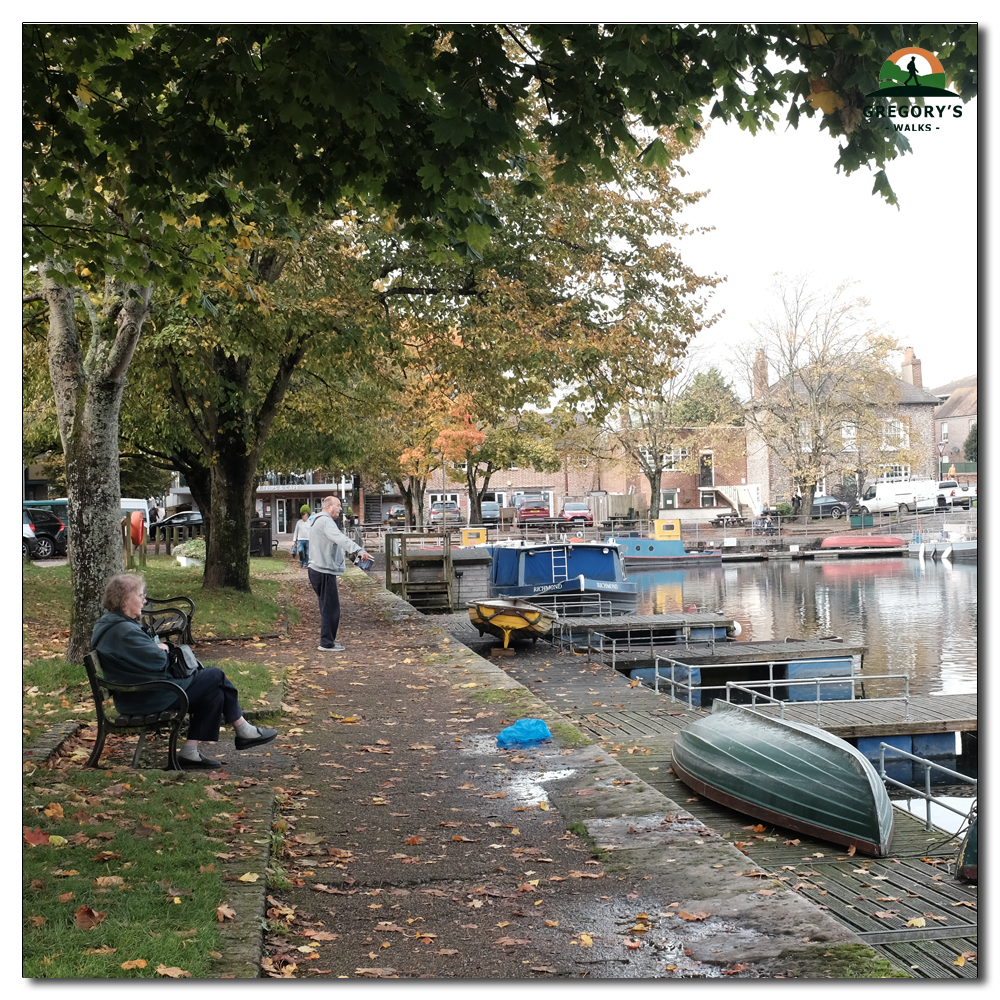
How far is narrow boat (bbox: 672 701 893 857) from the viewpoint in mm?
8164

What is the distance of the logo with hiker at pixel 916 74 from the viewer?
510 centimetres

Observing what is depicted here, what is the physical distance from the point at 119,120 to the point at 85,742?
4.47m

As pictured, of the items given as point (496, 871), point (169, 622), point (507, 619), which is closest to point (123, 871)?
point (496, 871)

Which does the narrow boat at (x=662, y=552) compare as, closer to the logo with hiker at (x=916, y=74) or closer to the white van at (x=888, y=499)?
the white van at (x=888, y=499)

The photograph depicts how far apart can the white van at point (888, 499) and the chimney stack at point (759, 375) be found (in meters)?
3.38

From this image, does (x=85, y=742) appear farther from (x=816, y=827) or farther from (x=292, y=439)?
(x=292, y=439)

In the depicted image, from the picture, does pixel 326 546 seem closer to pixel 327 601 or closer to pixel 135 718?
pixel 327 601

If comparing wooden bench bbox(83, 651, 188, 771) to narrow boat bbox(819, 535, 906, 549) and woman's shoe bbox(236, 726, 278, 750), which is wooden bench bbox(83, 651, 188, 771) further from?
narrow boat bbox(819, 535, 906, 549)

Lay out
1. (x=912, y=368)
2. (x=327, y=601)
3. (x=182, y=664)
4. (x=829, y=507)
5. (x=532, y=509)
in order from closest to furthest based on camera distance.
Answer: (x=912, y=368)
(x=182, y=664)
(x=829, y=507)
(x=327, y=601)
(x=532, y=509)

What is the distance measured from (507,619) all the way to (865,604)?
6.90 m

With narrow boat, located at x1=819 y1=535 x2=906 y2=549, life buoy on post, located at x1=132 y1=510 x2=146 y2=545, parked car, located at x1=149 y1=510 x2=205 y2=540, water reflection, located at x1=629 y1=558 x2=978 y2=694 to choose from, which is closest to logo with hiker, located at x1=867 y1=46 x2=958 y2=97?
water reflection, located at x1=629 y1=558 x2=978 y2=694

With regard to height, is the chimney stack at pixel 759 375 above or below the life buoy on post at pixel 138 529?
above

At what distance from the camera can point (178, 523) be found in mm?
42000

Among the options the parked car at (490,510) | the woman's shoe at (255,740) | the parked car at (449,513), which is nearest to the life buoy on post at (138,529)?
the woman's shoe at (255,740)
